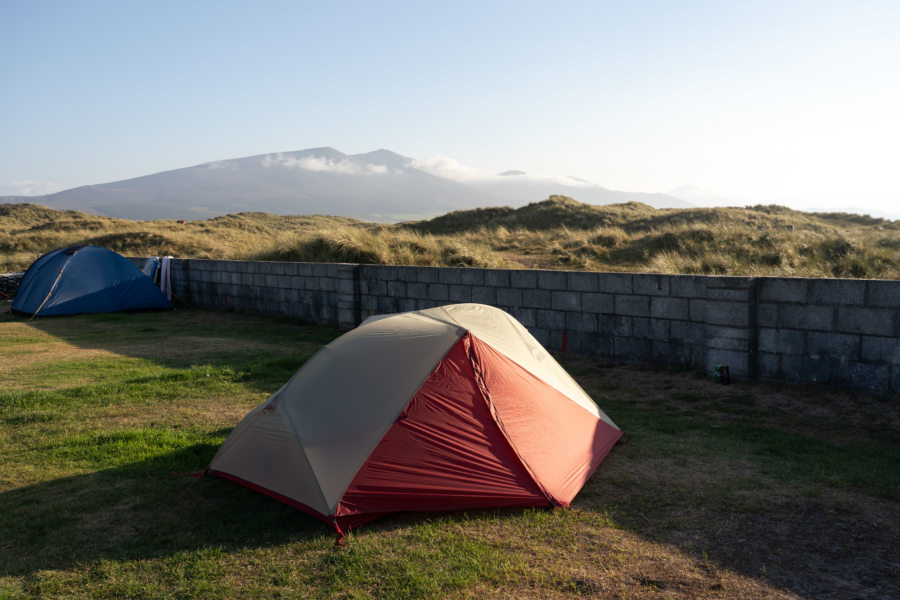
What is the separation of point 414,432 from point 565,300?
4818 millimetres

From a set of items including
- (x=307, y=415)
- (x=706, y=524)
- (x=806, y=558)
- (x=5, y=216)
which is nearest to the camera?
(x=806, y=558)

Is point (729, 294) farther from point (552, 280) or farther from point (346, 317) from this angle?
point (346, 317)

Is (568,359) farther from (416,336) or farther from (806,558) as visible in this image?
(806,558)

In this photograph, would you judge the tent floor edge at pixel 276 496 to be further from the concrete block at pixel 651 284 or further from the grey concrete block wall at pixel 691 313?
the concrete block at pixel 651 284

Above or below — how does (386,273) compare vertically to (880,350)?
above

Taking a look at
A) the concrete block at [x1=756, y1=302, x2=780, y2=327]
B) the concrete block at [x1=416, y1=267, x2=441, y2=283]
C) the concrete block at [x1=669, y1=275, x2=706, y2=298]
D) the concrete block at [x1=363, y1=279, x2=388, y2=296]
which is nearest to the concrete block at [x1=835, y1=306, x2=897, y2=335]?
the concrete block at [x1=756, y1=302, x2=780, y2=327]

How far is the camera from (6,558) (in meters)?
3.53

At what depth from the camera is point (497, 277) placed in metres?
9.27

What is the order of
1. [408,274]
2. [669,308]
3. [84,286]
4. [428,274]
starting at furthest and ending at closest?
[84,286] → [408,274] → [428,274] → [669,308]

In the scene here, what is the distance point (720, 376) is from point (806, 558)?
3653 millimetres

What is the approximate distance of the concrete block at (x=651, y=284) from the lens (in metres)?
7.51

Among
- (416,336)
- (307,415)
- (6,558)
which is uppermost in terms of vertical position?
(416,336)

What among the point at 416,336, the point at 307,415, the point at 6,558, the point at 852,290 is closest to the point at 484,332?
the point at 416,336

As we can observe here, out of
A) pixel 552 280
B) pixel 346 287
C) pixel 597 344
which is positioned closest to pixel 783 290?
pixel 597 344
